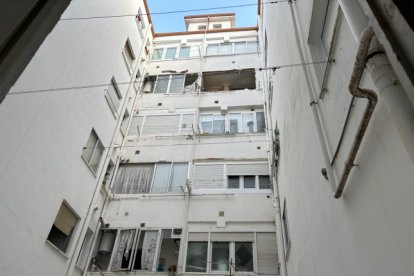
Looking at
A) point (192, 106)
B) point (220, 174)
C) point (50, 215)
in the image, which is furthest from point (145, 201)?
point (192, 106)

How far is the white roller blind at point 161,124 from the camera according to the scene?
563 inches

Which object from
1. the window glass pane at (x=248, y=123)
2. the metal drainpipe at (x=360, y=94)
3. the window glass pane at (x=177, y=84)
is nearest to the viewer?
the metal drainpipe at (x=360, y=94)

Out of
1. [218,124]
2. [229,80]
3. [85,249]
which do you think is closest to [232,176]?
[218,124]

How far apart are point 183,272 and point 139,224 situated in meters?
2.24

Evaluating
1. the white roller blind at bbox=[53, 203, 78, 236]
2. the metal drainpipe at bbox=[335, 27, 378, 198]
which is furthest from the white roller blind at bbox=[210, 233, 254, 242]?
the metal drainpipe at bbox=[335, 27, 378, 198]

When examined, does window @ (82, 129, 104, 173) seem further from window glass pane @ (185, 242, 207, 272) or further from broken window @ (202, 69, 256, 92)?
broken window @ (202, 69, 256, 92)

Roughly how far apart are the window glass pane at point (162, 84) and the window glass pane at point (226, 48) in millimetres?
3391

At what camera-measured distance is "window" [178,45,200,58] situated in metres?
18.0

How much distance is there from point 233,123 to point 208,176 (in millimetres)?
3082

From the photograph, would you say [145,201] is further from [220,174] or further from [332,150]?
[332,150]

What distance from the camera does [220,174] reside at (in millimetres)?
12438

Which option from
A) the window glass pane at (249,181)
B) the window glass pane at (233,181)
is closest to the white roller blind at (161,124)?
the window glass pane at (233,181)

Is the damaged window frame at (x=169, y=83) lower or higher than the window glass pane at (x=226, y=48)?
lower

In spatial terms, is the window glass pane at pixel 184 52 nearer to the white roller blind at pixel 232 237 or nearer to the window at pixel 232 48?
the window at pixel 232 48
